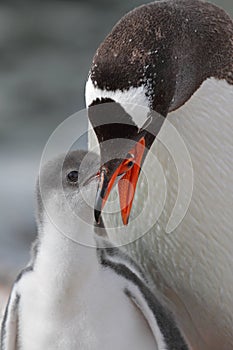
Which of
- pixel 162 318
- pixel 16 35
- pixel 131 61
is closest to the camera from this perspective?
pixel 131 61

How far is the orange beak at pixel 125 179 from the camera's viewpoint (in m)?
0.98

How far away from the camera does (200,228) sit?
3.85ft

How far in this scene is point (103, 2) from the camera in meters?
2.96

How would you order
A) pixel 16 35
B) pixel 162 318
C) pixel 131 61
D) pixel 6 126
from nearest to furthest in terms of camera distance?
1. pixel 131 61
2. pixel 162 318
3. pixel 6 126
4. pixel 16 35

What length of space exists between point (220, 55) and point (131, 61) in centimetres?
16

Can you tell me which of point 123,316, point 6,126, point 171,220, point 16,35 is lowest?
point 123,316

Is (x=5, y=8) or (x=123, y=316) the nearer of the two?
(x=123, y=316)

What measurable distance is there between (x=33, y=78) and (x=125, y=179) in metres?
1.69

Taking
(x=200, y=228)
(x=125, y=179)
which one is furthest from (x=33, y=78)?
(x=125, y=179)

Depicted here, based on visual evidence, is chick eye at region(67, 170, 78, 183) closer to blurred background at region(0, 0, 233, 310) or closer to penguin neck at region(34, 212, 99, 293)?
penguin neck at region(34, 212, 99, 293)

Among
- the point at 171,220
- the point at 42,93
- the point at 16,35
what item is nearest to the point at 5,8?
the point at 16,35

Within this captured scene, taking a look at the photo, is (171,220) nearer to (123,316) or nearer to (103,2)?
(123,316)

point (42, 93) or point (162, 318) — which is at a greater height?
point (42, 93)

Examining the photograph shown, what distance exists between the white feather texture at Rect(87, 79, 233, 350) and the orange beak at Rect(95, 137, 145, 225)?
118mm
